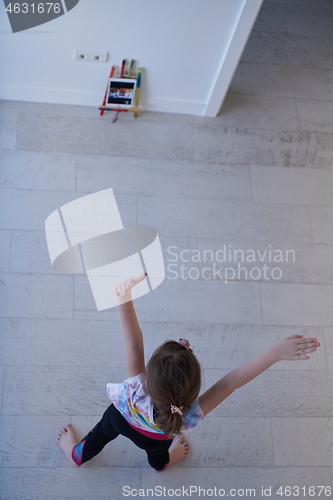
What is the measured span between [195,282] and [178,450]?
688 millimetres

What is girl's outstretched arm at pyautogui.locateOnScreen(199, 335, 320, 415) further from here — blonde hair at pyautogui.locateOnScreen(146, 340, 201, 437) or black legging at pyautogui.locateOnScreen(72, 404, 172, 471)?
black legging at pyautogui.locateOnScreen(72, 404, 172, 471)

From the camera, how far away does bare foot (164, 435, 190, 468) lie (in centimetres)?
181

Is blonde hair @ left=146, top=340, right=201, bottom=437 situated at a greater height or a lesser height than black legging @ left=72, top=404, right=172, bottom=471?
greater

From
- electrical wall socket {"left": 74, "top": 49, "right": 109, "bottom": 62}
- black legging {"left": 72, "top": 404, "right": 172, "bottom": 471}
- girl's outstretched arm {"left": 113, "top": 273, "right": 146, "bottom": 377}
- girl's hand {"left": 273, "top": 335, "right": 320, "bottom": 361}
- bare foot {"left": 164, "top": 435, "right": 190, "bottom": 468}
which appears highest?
electrical wall socket {"left": 74, "top": 49, "right": 109, "bottom": 62}

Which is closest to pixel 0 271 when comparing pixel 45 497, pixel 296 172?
pixel 45 497

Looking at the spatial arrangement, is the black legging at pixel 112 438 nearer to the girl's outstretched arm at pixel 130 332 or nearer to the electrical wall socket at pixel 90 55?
the girl's outstretched arm at pixel 130 332

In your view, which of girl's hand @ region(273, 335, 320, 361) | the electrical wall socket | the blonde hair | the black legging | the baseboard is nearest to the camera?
the blonde hair

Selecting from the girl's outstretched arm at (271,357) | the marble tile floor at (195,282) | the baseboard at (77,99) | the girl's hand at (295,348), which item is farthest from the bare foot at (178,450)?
the baseboard at (77,99)

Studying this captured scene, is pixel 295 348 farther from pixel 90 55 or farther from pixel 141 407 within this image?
pixel 90 55

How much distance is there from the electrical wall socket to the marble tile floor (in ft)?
0.91

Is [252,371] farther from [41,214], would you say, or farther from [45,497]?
[41,214]

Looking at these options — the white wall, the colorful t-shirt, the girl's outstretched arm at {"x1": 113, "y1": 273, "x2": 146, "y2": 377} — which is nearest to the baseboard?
the white wall

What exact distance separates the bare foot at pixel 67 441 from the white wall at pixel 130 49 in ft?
4.97

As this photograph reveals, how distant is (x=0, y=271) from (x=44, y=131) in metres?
0.72
